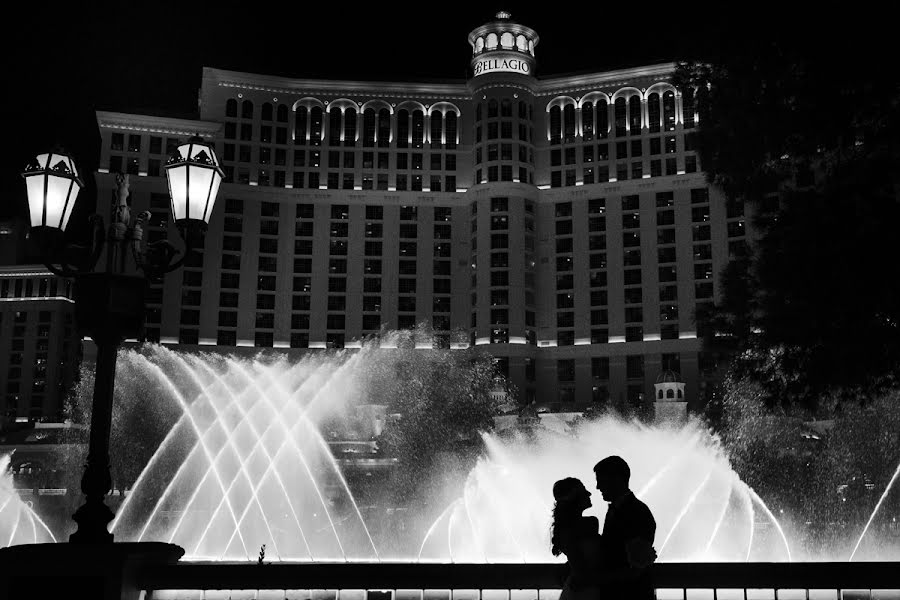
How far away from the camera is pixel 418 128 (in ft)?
326

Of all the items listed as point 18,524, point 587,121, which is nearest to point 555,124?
point 587,121

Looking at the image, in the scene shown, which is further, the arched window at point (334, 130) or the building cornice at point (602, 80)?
the arched window at point (334, 130)

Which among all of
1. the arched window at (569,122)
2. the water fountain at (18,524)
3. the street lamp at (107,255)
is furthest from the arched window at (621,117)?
the street lamp at (107,255)

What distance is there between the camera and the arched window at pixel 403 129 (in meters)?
98.9

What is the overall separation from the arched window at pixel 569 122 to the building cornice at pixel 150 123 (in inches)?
1543

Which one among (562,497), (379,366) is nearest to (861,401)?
(562,497)

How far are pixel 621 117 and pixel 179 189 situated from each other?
91.5 meters

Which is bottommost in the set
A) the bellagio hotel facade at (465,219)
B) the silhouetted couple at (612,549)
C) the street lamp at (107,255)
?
the silhouetted couple at (612,549)

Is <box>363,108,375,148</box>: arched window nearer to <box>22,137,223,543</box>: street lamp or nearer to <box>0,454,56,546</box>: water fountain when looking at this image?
<box>0,454,56,546</box>: water fountain

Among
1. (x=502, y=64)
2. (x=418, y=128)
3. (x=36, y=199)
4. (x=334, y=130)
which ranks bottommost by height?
(x=36, y=199)

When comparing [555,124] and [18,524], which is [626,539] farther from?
[555,124]

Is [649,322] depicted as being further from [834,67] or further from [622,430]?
[834,67]

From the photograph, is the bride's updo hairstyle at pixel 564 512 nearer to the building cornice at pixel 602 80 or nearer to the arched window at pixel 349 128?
the building cornice at pixel 602 80

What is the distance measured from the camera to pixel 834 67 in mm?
11141
